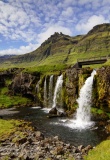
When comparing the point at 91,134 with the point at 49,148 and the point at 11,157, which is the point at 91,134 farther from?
the point at 11,157

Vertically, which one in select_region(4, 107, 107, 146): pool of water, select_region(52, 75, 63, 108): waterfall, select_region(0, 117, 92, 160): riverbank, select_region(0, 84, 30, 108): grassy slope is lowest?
select_region(4, 107, 107, 146): pool of water

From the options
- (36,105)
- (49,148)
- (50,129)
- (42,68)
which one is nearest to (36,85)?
(36,105)

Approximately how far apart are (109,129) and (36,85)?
69321 mm

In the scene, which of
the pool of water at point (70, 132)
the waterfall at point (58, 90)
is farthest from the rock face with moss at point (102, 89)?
the waterfall at point (58, 90)

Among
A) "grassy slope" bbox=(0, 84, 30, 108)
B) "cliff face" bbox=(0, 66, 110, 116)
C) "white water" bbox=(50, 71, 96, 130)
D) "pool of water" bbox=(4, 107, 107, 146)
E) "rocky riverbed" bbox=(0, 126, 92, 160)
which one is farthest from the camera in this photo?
"grassy slope" bbox=(0, 84, 30, 108)

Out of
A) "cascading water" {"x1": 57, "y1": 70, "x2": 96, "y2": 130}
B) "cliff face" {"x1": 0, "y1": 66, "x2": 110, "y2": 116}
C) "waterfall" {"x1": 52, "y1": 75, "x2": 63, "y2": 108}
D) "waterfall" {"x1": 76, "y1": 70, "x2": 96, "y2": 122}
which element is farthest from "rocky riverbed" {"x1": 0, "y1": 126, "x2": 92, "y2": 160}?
"waterfall" {"x1": 52, "y1": 75, "x2": 63, "y2": 108}

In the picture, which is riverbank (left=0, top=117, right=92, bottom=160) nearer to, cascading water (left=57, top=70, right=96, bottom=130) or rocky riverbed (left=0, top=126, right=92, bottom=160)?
rocky riverbed (left=0, top=126, right=92, bottom=160)

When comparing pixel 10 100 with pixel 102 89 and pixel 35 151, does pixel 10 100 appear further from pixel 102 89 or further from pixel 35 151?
pixel 35 151

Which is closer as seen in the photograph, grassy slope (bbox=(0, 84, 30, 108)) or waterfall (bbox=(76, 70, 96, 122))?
waterfall (bbox=(76, 70, 96, 122))

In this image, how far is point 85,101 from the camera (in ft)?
242

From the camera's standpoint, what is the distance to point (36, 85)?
392 ft

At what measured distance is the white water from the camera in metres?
66.8

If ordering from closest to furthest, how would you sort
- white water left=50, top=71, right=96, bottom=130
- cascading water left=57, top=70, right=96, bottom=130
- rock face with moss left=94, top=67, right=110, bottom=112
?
white water left=50, top=71, right=96, bottom=130 < cascading water left=57, top=70, right=96, bottom=130 < rock face with moss left=94, top=67, right=110, bottom=112

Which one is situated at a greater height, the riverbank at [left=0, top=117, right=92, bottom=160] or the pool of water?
the riverbank at [left=0, top=117, right=92, bottom=160]
